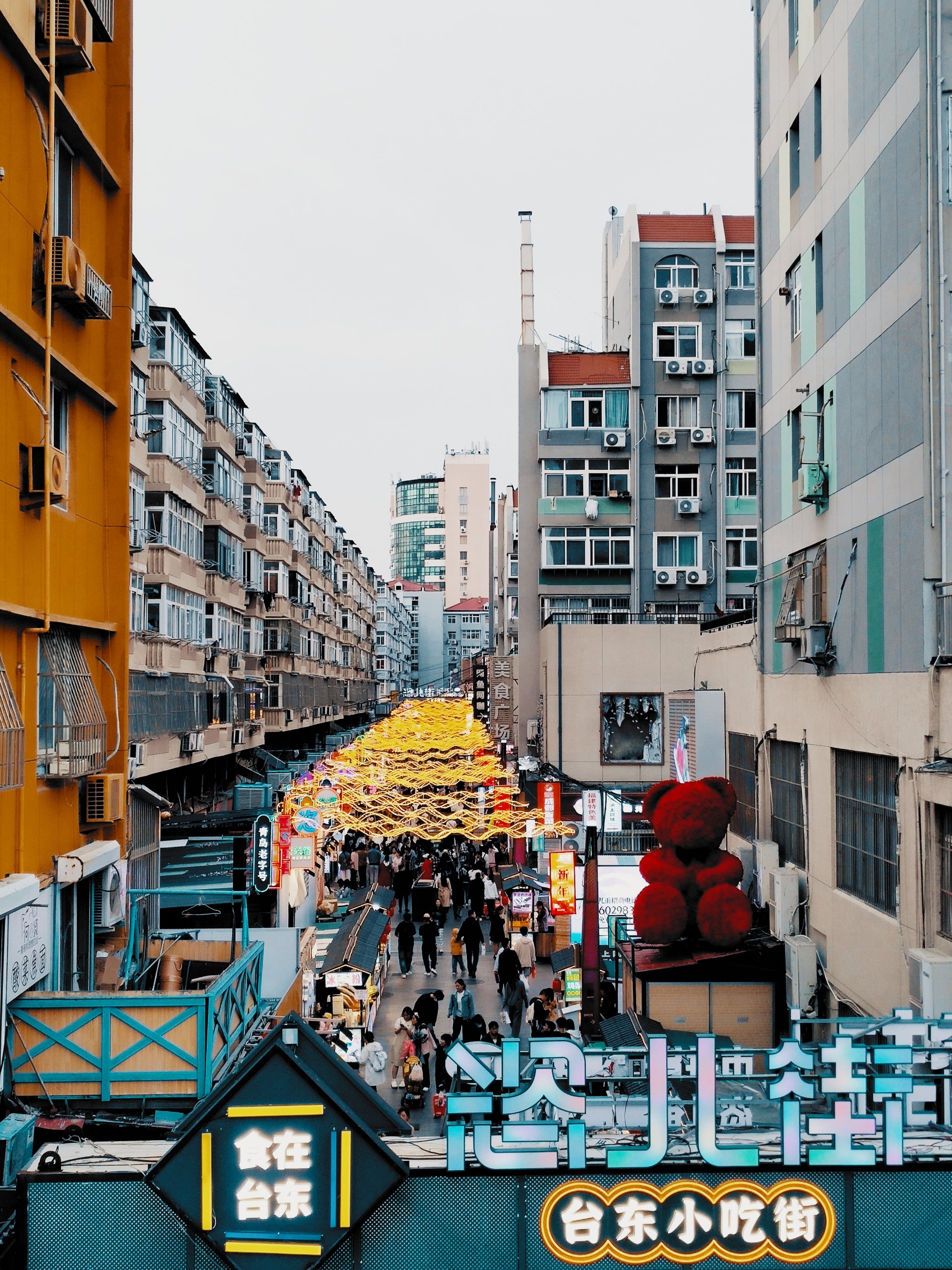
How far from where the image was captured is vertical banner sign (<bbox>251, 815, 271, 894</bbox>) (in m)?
18.4

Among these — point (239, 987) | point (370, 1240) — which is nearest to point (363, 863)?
point (239, 987)

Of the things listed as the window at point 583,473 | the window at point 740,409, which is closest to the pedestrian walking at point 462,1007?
the window at point 583,473

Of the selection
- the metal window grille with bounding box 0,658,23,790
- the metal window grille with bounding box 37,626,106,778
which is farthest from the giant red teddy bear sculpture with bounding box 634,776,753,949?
the metal window grille with bounding box 0,658,23,790

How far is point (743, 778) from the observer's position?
73.3ft

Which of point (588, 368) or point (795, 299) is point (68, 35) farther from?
point (588, 368)

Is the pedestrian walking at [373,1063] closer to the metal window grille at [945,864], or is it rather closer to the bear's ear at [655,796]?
the bear's ear at [655,796]

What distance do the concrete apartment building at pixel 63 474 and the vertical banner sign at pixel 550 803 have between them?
1159 centimetres

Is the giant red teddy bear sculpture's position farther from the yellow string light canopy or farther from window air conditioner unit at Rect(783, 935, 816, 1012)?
the yellow string light canopy

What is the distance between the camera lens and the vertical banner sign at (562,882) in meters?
21.5

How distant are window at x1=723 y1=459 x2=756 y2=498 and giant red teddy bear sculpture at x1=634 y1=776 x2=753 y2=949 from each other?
22.2 m

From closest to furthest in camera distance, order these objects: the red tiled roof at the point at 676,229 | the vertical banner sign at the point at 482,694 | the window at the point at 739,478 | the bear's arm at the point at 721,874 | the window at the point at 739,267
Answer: the bear's arm at the point at 721,874 → the window at the point at 739,267 → the window at the point at 739,478 → the red tiled roof at the point at 676,229 → the vertical banner sign at the point at 482,694

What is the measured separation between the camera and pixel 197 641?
28.6 m

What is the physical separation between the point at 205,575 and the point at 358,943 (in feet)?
40.5

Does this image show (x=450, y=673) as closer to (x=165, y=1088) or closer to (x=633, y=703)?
(x=633, y=703)
